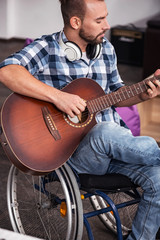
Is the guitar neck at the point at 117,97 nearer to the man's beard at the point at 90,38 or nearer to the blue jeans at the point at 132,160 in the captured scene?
the blue jeans at the point at 132,160

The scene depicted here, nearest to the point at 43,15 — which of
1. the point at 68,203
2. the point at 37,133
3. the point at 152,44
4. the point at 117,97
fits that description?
the point at 152,44

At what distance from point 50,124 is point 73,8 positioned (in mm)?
520

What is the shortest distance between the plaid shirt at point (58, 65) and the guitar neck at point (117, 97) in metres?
0.12

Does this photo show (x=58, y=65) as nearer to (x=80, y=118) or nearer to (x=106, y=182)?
(x=80, y=118)

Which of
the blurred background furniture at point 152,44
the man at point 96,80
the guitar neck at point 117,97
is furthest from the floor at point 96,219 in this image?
the guitar neck at point 117,97

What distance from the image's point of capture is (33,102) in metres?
1.84

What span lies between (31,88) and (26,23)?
443 cm

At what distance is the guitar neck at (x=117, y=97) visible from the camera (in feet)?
6.24

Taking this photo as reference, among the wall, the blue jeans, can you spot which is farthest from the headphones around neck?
the wall

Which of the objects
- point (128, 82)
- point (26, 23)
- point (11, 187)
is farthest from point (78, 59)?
point (26, 23)

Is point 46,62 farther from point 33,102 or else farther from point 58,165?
point 58,165

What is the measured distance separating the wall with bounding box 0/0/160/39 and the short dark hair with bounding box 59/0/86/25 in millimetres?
3573

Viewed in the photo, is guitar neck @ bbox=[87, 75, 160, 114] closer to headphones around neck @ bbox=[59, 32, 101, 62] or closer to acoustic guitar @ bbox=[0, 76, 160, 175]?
acoustic guitar @ bbox=[0, 76, 160, 175]

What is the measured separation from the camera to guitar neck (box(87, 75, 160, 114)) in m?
1.90
